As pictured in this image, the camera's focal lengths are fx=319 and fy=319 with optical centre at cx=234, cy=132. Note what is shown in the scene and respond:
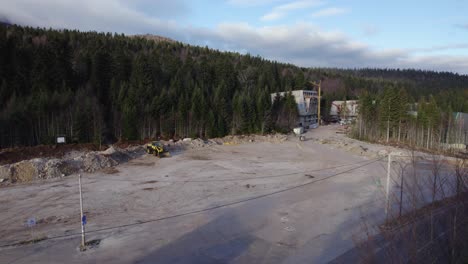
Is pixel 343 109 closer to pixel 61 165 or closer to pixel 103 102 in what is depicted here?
pixel 103 102

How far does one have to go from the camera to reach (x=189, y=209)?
652 inches

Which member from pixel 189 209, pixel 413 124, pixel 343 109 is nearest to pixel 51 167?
pixel 189 209

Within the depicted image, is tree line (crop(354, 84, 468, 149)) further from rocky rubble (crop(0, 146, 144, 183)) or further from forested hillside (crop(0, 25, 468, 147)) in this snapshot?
rocky rubble (crop(0, 146, 144, 183))

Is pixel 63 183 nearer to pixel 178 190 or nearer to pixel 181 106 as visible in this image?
pixel 178 190

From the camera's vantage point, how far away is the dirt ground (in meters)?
11.4

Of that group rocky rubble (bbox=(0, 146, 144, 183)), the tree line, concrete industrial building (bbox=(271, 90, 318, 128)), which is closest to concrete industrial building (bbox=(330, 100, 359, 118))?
concrete industrial building (bbox=(271, 90, 318, 128))

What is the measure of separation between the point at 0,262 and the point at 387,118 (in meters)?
49.0

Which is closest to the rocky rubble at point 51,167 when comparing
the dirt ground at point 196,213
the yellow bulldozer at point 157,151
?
the dirt ground at point 196,213

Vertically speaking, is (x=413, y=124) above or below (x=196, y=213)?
above

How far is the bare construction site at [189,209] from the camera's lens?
11500 mm

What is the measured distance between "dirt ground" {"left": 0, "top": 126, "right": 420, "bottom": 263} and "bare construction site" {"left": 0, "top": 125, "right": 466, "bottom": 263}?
0.05m

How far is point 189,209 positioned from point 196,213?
82 cm

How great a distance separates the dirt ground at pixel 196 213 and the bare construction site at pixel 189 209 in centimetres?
5

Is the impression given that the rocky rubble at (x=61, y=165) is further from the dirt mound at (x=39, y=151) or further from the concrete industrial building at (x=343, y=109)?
the concrete industrial building at (x=343, y=109)
